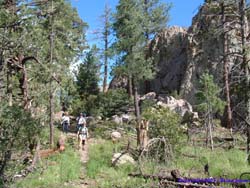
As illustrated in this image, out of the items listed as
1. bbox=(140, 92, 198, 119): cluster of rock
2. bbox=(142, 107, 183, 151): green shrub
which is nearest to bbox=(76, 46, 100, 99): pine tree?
bbox=(140, 92, 198, 119): cluster of rock

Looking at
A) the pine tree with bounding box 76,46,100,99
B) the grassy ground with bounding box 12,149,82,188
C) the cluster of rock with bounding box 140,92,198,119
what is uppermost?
the pine tree with bounding box 76,46,100,99

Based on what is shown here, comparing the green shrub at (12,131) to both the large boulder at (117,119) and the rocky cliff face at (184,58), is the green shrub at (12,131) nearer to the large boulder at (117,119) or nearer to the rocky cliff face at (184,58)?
the large boulder at (117,119)

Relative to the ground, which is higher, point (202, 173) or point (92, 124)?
point (92, 124)

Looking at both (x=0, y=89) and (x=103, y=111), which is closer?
(x=0, y=89)

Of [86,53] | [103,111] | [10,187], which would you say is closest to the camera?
[10,187]

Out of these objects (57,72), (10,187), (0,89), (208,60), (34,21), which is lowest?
(10,187)

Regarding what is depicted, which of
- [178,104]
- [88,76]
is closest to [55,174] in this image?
[178,104]

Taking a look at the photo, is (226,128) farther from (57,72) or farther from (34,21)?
(34,21)

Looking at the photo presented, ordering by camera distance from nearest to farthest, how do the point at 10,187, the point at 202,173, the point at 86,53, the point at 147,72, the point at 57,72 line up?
1. the point at 10,187
2. the point at 202,173
3. the point at 57,72
4. the point at 147,72
5. the point at 86,53

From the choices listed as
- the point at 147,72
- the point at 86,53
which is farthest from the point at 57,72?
the point at 86,53

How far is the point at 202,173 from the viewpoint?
44.5 ft

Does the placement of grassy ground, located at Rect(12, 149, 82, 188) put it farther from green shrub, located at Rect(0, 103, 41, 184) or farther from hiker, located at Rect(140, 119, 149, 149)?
hiker, located at Rect(140, 119, 149, 149)

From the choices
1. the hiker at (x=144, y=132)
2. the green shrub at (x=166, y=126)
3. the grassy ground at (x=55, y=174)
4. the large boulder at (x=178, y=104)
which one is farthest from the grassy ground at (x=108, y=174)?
the large boulder at (x=178, y=104)

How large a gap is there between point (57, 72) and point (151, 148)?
559cm
